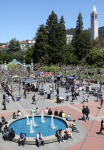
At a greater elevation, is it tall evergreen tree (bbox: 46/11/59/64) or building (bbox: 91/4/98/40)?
building (bbox: 91/4/98/40)

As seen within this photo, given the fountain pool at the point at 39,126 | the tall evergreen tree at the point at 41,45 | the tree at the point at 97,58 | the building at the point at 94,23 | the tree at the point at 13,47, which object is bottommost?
the fountain pool at the point at 39,126

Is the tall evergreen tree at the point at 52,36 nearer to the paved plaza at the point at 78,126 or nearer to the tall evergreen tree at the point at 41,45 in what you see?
the tall evergreen tree at the point at 41,45

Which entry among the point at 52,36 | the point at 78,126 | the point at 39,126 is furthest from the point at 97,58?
the point at 39,126

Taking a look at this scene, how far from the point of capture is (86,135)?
Result: 35.6 feet

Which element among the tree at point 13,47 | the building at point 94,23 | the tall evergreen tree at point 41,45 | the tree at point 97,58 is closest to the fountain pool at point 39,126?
the tree at point 97,58

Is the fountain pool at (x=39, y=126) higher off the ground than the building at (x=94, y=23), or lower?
lower

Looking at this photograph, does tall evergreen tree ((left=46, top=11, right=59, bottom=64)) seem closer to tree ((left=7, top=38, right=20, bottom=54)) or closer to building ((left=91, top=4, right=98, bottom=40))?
tree ((left=7, top=38, right=20, bottom=54))

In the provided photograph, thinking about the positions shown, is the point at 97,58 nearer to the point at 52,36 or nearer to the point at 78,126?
the point at 52,36

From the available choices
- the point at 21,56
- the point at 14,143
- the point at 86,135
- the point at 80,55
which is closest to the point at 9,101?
the point at 14,143

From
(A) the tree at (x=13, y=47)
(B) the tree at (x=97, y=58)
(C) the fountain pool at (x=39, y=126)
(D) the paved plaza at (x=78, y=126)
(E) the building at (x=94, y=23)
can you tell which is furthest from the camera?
(E) the building at (x=94, y=23)

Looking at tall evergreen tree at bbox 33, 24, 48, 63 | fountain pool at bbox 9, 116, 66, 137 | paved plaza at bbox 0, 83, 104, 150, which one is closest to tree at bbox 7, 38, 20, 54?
tall evergreen tree at bbox 33, 24, 48, 63

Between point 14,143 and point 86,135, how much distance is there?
182 inches

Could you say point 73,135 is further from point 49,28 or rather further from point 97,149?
point 49,28

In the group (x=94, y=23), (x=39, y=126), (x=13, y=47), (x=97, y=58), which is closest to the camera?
(x=39, y=126)
